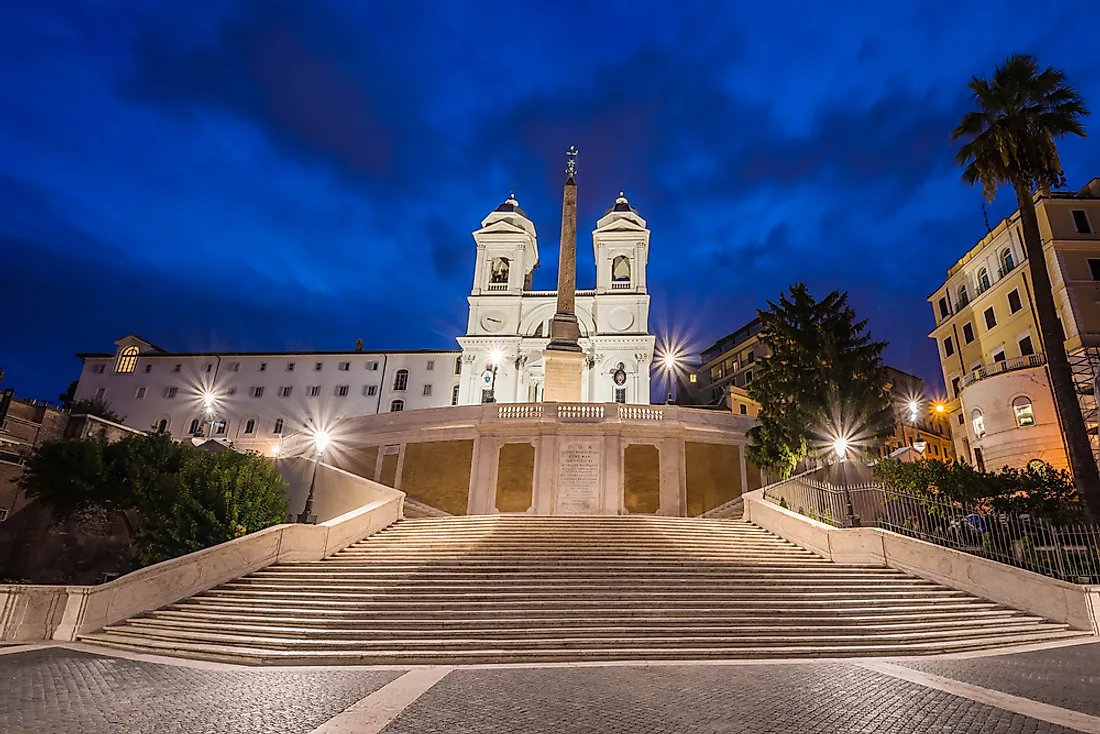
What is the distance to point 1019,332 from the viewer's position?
105 feet

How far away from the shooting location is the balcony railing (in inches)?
1113

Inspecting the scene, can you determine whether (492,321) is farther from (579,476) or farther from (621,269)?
(579,476)

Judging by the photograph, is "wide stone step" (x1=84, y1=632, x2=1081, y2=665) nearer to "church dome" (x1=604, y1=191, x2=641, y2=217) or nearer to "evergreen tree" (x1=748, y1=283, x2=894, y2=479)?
"evergreen tree" (x1=748, y1=283, x2=894, y2=479)

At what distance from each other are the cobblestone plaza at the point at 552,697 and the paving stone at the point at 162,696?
22mm

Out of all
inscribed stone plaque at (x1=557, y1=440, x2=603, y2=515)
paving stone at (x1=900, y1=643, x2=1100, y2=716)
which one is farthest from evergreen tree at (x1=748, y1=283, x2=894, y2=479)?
paving stone at (x1=900, y1=643, x2=1100, y2=716)

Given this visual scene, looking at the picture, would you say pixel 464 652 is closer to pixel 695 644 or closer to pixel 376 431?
pixel 695 644

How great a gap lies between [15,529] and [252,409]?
27.9 metres

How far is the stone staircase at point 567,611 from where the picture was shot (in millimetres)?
8305

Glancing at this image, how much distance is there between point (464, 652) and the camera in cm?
812

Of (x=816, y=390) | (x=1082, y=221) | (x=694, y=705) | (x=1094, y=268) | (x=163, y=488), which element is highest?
(x=1082, y=221)

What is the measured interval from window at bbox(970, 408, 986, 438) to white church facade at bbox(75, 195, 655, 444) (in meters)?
20.3

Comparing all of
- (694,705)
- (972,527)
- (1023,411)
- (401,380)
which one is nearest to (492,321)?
(401,380)

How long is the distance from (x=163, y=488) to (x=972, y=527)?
69.1ft

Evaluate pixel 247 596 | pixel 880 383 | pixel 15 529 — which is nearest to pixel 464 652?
pixel 247 596
